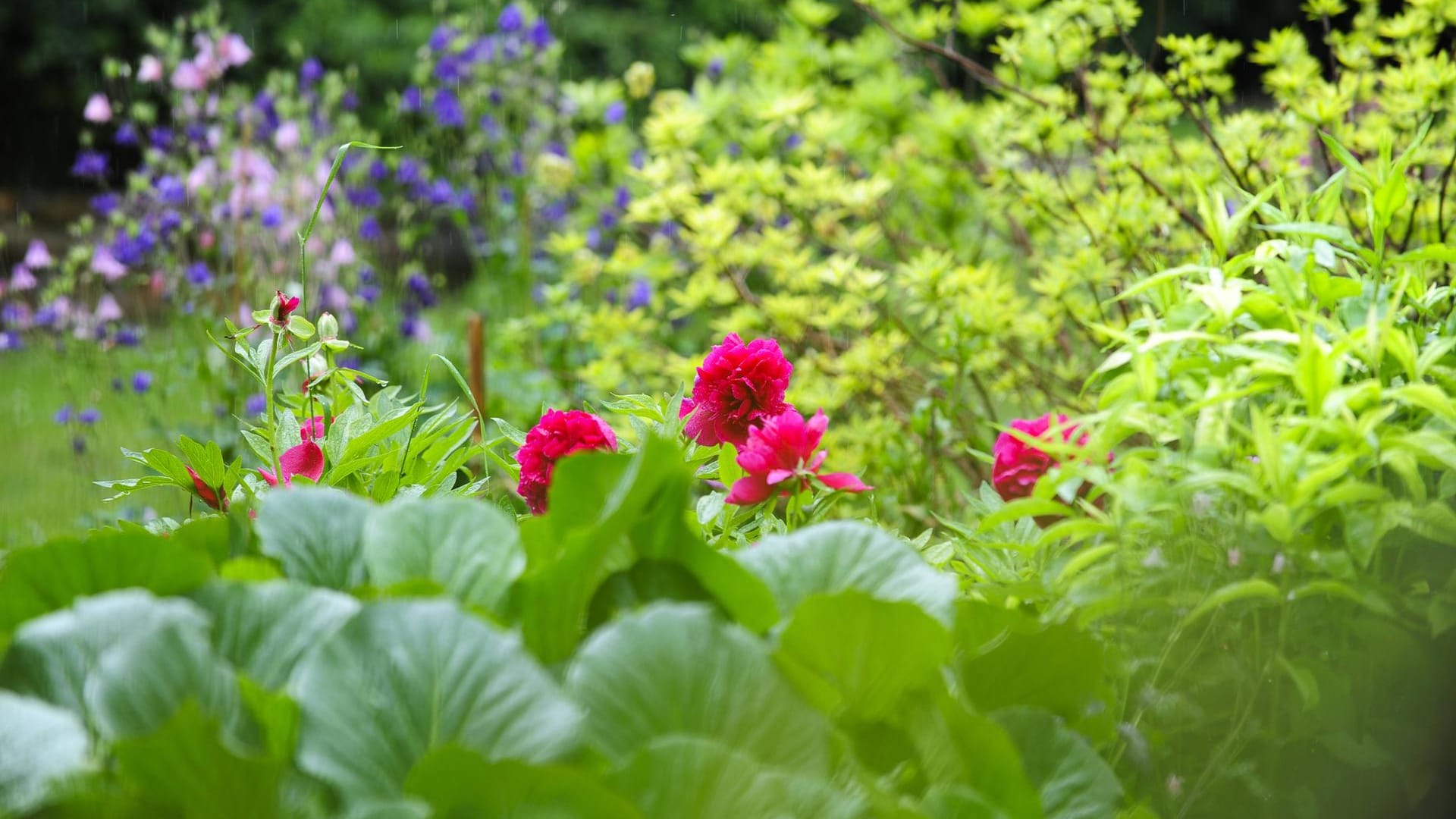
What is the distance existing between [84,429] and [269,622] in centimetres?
321

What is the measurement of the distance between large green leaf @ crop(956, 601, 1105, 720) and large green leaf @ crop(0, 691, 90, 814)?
17.7 inches

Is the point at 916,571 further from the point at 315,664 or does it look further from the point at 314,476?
the point at 314,476

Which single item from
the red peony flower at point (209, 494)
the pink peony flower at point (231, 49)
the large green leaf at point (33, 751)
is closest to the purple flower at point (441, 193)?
the pink peony flower at point (231, 49)

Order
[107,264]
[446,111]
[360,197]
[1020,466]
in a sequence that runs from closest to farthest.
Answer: [1020,466]
[107,264]
[360,197]
[446,111]

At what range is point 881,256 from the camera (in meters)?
4.02

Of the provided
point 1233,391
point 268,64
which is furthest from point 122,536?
point 268,64

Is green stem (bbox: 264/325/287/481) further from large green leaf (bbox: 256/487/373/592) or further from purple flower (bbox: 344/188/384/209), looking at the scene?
purple flower (bbox: 344/188/384/209)

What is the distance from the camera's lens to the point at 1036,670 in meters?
0.70

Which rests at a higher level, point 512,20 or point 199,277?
point 512,20

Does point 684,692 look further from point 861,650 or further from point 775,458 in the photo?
point 775,458

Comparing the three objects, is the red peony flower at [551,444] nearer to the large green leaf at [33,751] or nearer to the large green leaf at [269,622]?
the large green leaf at [269,622]

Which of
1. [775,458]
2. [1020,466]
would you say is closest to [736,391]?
[775,458]

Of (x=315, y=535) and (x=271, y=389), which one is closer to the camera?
(x=315, y=535)

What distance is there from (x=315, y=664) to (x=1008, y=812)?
1.14 feet
